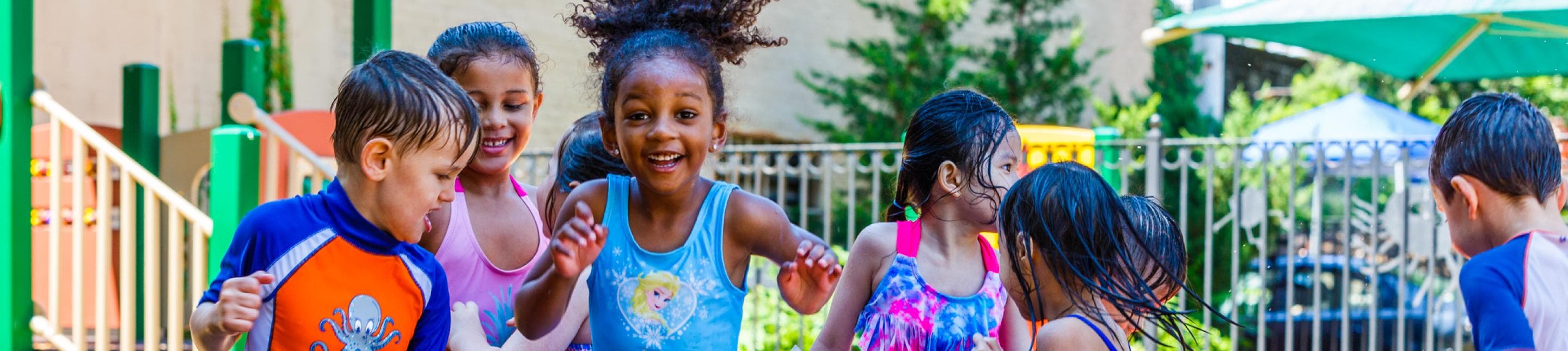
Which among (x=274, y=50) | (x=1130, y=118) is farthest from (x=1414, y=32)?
(x=274, y=50)

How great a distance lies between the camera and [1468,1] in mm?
5887

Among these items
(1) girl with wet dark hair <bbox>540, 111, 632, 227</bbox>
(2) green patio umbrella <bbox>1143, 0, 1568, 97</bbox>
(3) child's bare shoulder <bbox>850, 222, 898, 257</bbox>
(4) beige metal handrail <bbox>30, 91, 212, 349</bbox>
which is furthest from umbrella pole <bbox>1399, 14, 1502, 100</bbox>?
(4) beige metal handrail <bbox>30, 91, 212, 349</bbox>

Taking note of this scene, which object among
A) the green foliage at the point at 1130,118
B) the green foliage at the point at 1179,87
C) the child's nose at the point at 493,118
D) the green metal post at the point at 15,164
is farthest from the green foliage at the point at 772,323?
the green foliage at the point at 1179,87

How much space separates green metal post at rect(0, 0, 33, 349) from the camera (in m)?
4.37

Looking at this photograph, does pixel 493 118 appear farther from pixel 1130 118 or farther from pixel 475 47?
pixel 1130 118

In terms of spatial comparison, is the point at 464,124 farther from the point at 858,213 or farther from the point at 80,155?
the point at 858,213

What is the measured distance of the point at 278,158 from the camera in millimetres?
4570

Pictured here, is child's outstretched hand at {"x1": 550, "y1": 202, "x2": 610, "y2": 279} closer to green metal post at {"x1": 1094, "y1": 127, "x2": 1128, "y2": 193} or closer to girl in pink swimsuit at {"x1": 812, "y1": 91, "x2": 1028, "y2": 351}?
girl in pink swimsuit at {"x1": 812, "y1": 91, "x2": 1028, "y2": 351}

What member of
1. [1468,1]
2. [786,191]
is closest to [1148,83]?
[786,191]

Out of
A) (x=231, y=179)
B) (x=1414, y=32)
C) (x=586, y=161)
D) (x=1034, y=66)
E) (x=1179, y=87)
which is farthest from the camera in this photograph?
(x=1179, y=87)

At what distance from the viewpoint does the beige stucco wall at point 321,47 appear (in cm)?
666

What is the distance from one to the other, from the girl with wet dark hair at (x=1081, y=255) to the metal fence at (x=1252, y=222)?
7.59 feet

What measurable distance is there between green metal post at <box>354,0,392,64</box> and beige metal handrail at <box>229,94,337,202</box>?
1.25 feet

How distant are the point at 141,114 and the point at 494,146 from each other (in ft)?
12.4
